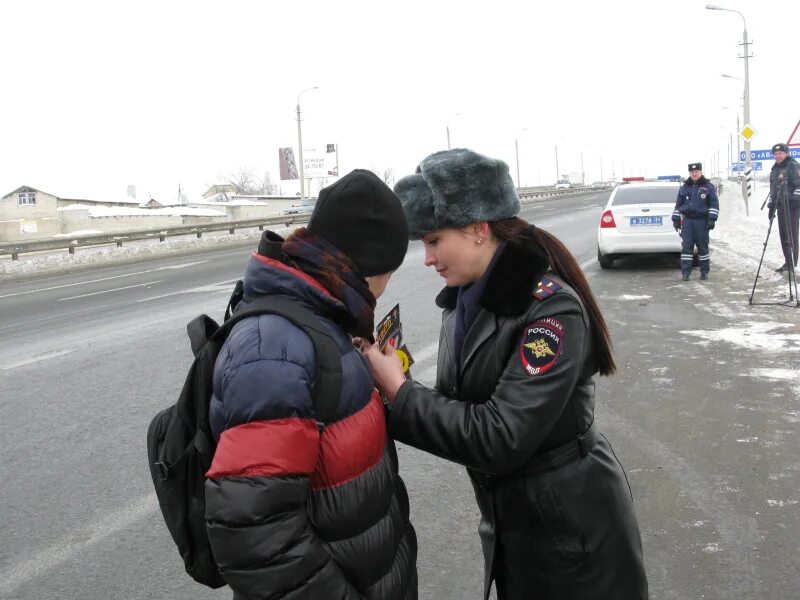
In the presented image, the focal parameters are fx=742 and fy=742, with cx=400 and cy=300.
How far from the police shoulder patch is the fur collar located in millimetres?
11

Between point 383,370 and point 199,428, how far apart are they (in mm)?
498

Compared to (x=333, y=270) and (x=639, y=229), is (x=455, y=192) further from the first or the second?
(x=639, y=229)

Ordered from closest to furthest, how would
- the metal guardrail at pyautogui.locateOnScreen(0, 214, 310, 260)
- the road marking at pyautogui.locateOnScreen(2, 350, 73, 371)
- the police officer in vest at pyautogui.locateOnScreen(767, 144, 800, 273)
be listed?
the road marking at pyautogui.locateOnScreen(2, 350, 73, 371) < the police officer in vest at pyautogui.locateOnScreen(767, 144, 800, 273) < the metal guardrail at pyautogui.locateOnScreen(0, 214, 310, 260)

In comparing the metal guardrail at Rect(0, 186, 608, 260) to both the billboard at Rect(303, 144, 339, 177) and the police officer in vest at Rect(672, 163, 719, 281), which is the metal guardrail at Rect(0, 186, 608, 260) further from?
the billboard at Rect(303, 144, 339, 177)

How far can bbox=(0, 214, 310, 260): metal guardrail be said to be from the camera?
22.3 metres

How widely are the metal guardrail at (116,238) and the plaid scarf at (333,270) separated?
897 inches

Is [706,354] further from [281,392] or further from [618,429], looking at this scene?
[281,392]

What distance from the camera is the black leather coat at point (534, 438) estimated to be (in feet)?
6.15

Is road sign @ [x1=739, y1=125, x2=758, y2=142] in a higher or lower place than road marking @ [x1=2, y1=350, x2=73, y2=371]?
higher

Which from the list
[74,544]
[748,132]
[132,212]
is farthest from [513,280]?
[132,212]

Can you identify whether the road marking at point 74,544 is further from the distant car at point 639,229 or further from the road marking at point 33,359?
the distant car at point 639,229

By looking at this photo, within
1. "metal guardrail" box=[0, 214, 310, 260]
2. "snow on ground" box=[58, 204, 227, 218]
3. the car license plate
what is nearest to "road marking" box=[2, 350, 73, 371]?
the car license plate

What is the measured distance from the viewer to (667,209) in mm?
13453

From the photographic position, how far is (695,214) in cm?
1195
